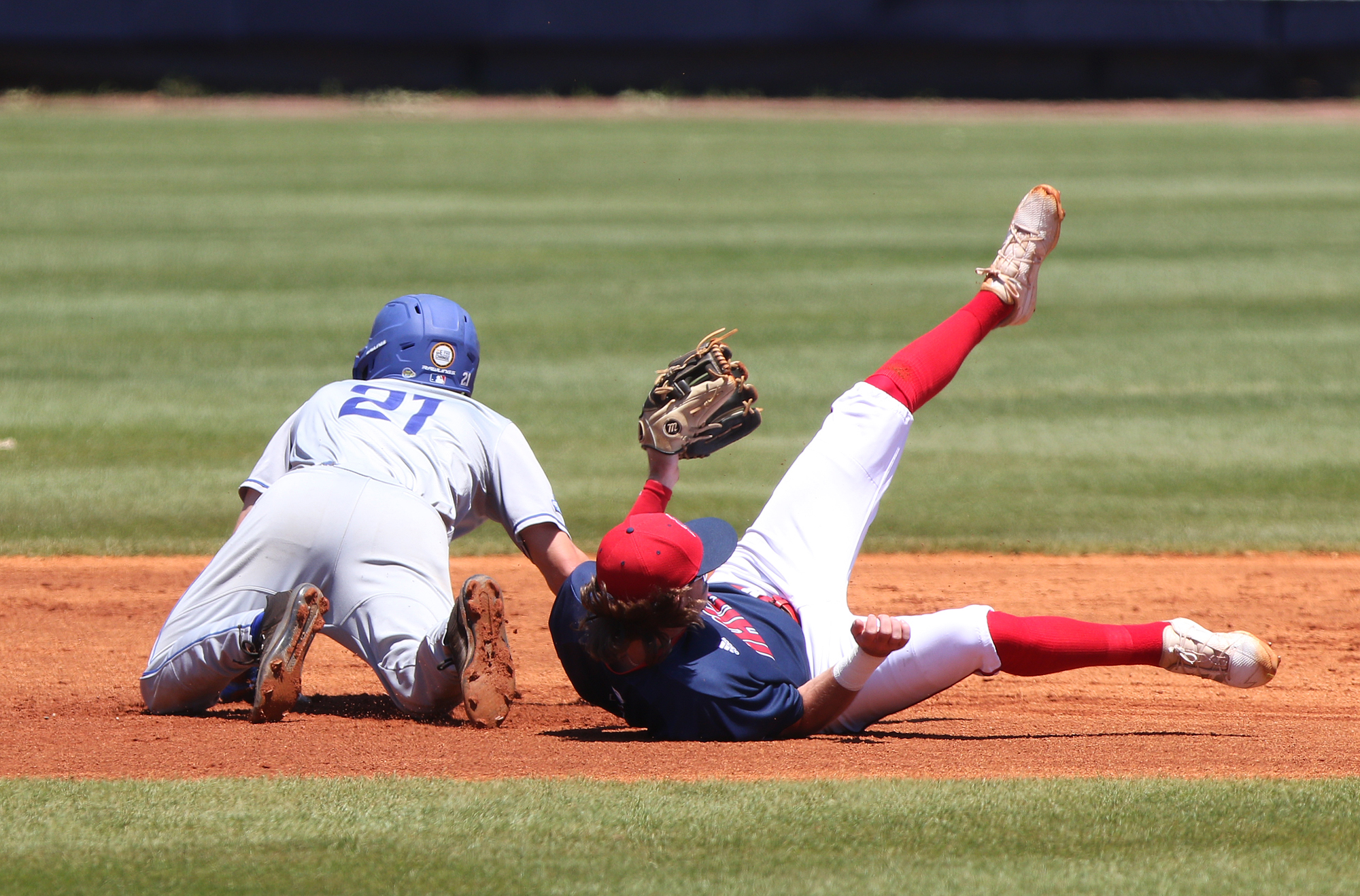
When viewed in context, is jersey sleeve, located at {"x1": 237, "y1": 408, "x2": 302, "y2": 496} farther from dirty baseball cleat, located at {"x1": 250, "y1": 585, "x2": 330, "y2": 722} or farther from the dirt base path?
the dirt base path

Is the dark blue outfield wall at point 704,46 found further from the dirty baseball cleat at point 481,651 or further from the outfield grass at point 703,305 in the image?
the dirty baseball cleat at point 481,651

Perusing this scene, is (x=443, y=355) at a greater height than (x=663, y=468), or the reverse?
(x=443, y=355)

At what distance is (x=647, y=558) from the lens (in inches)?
149

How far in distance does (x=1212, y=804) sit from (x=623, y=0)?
78.6 ft

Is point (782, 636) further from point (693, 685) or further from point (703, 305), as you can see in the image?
point (703, 305)

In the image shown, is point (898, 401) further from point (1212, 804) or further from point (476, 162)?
point (476, 162)

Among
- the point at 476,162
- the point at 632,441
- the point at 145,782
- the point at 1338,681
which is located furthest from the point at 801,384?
the point at 476,162

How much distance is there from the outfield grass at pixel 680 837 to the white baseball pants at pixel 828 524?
970 millimetres

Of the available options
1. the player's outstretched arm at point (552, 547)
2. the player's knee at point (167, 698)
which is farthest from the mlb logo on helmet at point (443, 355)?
the player's knee at point (167, 698)

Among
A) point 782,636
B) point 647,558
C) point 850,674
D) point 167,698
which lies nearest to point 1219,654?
point 850,674

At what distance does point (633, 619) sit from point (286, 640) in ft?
3.10

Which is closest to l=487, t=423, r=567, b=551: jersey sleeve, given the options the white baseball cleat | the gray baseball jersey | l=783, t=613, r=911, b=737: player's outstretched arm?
the gray baseball jersey

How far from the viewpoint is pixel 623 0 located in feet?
85.0

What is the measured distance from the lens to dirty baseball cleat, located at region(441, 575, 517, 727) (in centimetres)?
406
